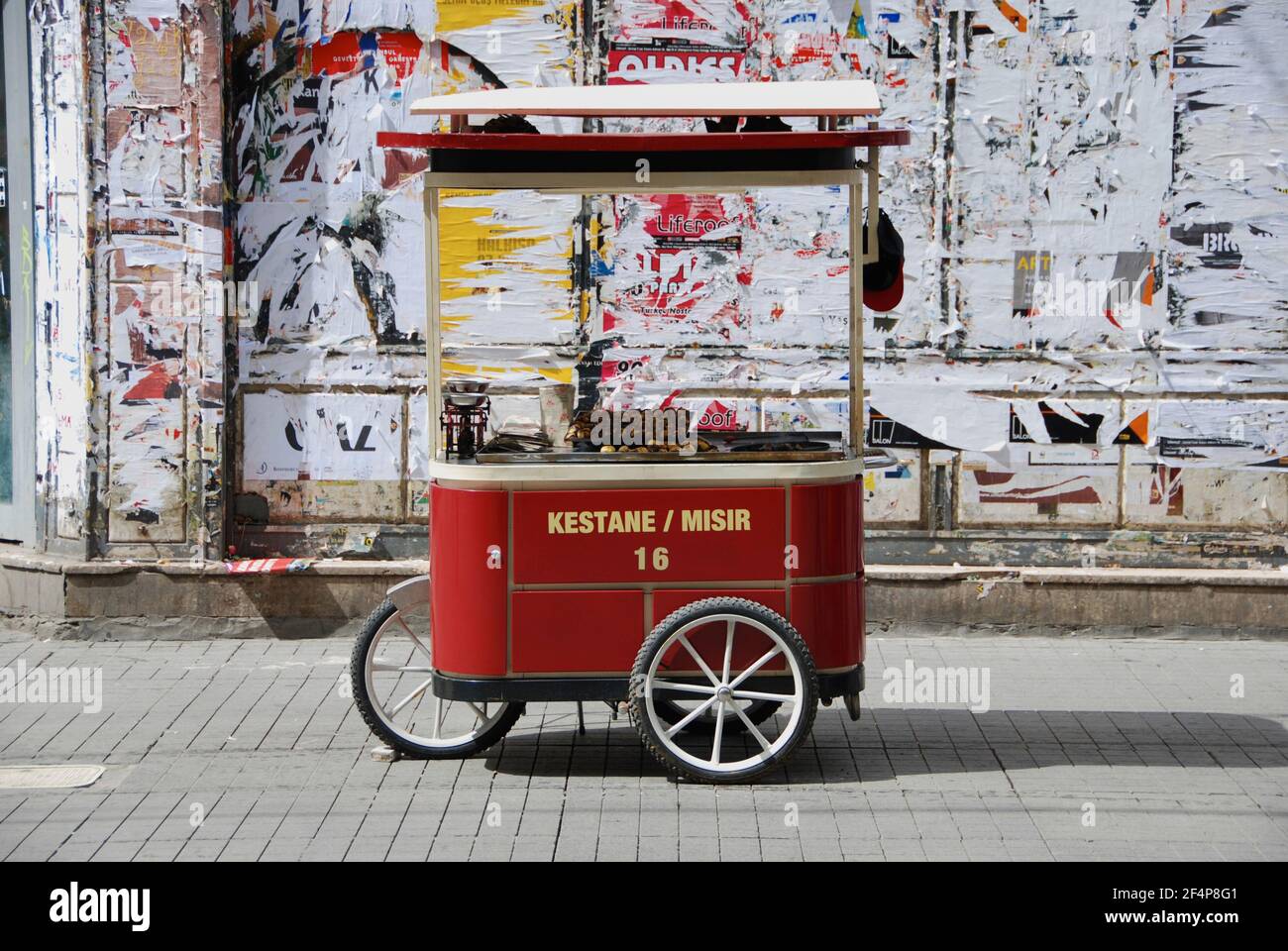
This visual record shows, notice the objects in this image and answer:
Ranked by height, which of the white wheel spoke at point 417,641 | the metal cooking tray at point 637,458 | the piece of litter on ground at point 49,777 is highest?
the metal cooking tray at point 637,458

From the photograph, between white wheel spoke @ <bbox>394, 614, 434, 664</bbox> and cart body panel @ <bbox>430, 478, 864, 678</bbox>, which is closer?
cart body panel @ <bbox>430, 478, 864, 678</bbox>

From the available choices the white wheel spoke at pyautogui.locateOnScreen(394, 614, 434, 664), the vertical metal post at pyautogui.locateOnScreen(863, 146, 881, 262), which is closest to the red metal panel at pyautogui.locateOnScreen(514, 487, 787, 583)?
the white wheel spoke at pyautogui.locateOnScreen(394, 614, 434, 664)

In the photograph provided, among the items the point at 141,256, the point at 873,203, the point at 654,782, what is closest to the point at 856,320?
the point at 873,203

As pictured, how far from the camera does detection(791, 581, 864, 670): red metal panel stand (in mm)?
6527

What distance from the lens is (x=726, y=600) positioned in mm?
6387

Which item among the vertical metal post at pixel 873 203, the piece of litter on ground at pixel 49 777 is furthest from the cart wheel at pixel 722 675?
the piece of litter on ground at pixel 49 777

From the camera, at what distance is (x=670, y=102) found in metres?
6.48

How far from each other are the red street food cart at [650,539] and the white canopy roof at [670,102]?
0.5 inches

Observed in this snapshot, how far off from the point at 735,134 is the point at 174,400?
4312 mm

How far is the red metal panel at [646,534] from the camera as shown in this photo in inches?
254

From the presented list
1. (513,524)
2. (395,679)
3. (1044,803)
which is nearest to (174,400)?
(395,679)

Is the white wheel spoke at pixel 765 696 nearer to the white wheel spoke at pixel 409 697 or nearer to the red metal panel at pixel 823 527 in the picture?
the red metal panel at pixel 823 527

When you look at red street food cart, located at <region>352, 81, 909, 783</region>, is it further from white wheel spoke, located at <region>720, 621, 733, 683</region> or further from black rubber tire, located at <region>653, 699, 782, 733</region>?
black rubber tire, located at <region>653, 699, 782, 733</region>

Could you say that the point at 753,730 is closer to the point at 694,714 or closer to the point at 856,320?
the point at 694,714
